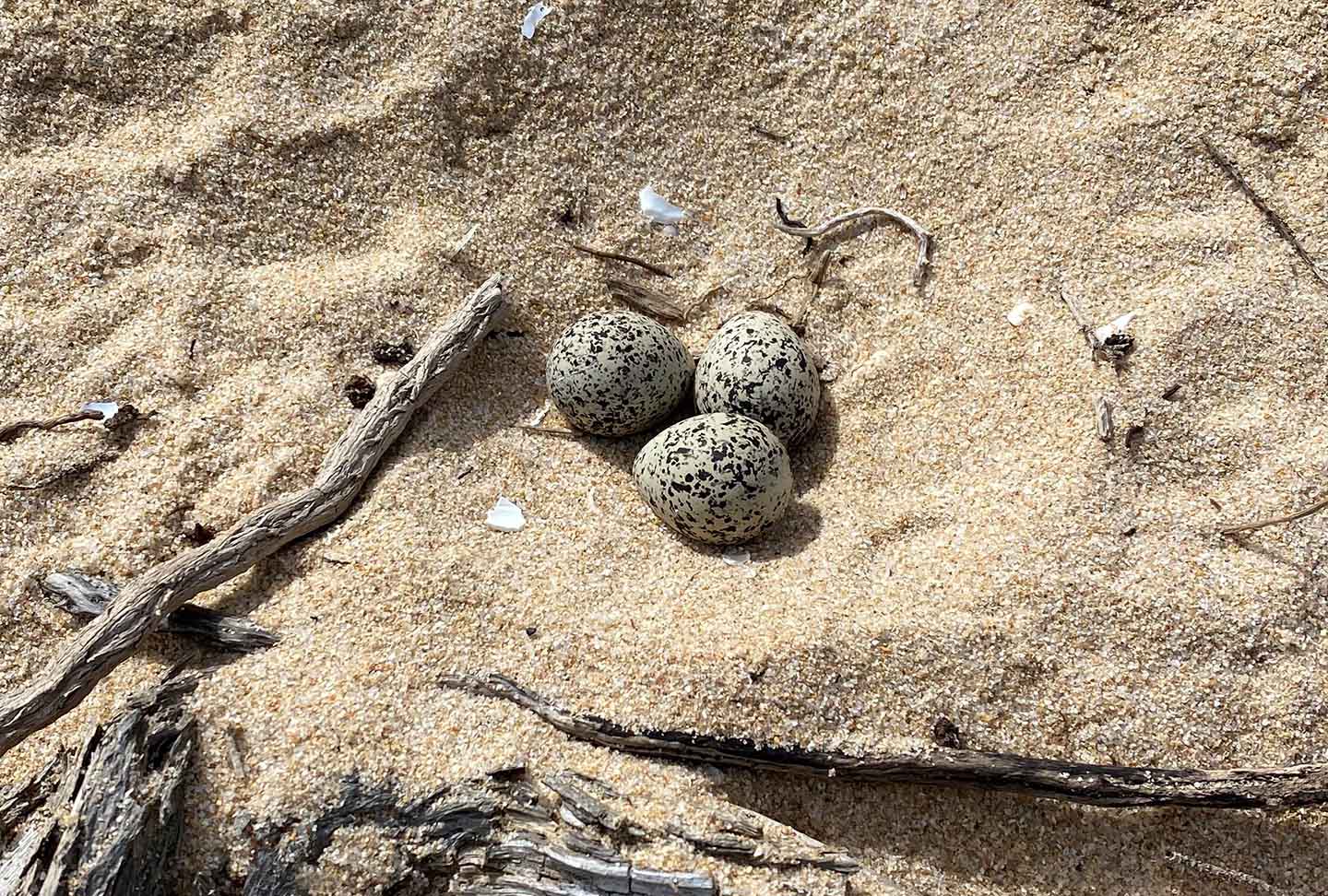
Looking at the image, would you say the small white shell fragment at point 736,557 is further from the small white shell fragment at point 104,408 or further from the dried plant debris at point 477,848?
the small white shell fragment at point 104,408

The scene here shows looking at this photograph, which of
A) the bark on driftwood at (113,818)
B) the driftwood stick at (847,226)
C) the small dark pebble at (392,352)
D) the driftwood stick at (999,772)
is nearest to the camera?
the bark on driftwood at (113,818)

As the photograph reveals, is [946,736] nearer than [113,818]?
No

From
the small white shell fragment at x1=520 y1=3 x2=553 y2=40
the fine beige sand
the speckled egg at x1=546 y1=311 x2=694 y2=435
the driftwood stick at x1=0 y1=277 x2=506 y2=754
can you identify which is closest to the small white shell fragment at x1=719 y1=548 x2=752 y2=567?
the fine beige sand

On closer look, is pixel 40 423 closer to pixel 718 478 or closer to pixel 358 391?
pixel 358 391

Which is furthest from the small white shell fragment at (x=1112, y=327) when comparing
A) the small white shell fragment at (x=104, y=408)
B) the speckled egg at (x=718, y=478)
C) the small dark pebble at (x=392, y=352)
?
the small white shell fragment at (x=104, y=408)

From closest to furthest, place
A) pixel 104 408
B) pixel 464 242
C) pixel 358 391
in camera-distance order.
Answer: pixel 104 408, pixel 358 391, pixel 464 242

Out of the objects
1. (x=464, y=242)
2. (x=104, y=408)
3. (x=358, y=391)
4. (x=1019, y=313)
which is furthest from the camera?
(x=464, y=242)

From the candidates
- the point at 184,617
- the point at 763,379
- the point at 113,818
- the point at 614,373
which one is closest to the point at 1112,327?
the point at 763,379
